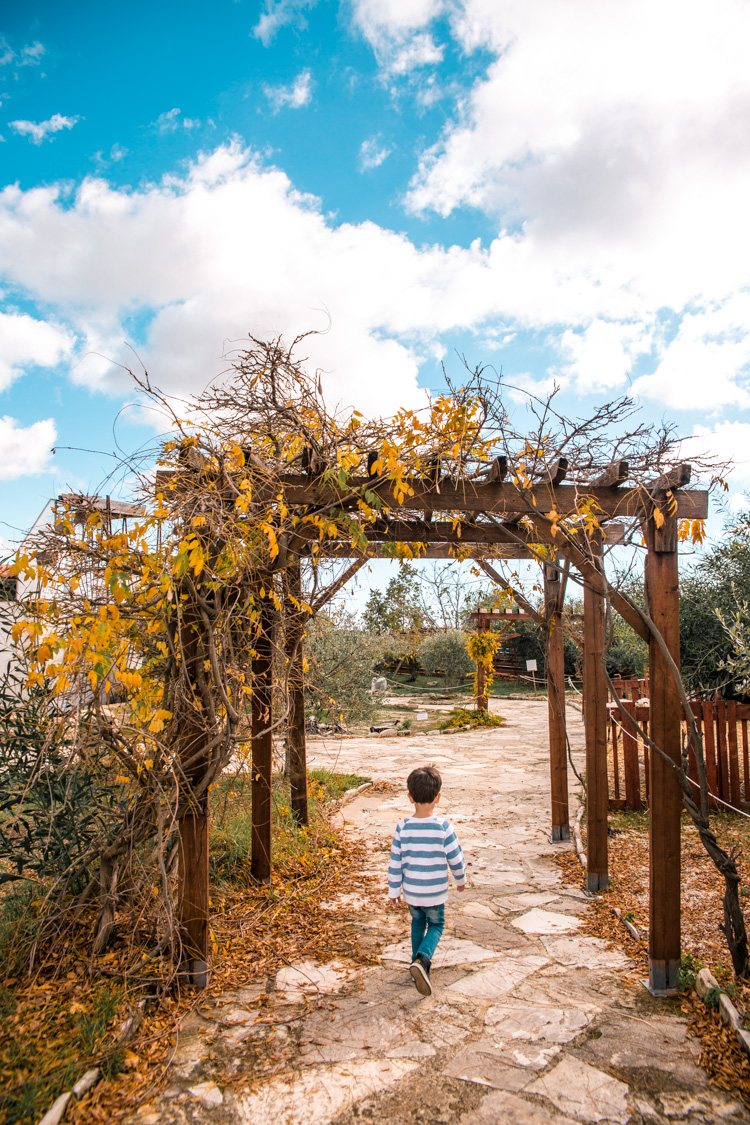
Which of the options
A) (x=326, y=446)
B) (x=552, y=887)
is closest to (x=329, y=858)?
(x=552, y=887)

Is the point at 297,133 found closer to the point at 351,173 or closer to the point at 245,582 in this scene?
the point at 351,173

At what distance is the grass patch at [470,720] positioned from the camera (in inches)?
538

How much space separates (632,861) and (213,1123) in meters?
4.32

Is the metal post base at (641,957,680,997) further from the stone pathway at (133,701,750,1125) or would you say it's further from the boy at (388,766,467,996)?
the boy at (388,766,467,996)

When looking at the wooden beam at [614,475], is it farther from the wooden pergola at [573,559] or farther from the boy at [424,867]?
the boy at [424,867]

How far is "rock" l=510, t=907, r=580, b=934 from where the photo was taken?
4121 millimetres

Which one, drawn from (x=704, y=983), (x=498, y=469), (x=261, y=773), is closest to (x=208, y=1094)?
(x=261, y=773)

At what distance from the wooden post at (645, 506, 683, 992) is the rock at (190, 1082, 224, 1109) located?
2264 mm

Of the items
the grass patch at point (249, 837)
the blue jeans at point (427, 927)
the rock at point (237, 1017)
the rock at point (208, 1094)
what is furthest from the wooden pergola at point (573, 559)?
the blue jeans at point (427, 927)

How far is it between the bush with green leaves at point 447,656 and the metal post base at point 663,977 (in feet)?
57.1

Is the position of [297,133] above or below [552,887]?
above

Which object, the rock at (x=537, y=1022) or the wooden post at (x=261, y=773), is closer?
the rock at (x=537, y=1022)

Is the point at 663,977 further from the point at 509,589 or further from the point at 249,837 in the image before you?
the point at 509,589

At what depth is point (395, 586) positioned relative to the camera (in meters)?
22.9
